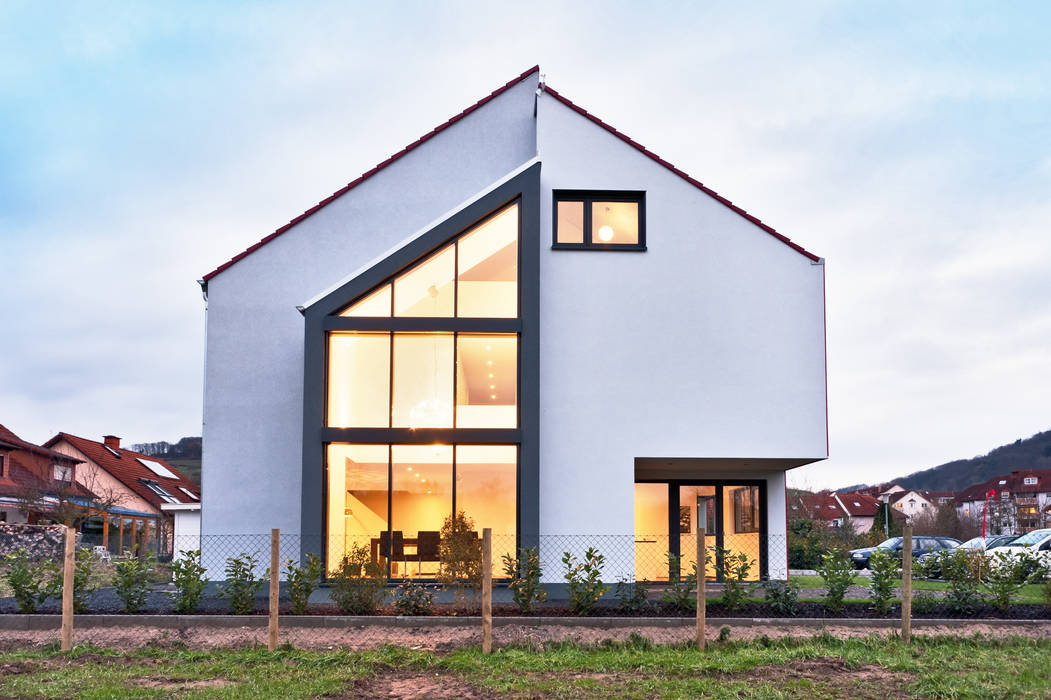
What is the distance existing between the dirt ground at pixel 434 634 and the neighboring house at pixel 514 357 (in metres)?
3.03

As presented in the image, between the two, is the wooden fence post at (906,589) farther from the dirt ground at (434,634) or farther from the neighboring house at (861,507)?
the neighboring house at (861,507)

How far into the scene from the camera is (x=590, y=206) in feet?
53.1

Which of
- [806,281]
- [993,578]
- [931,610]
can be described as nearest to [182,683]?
[931,610]

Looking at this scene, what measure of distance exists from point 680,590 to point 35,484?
32708 millimetres

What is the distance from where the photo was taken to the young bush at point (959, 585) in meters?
12.1

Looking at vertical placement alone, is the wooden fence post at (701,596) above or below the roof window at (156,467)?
below

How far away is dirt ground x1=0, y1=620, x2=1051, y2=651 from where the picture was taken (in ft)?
34.7

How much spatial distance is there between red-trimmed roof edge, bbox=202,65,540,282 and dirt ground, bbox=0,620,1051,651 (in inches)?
288

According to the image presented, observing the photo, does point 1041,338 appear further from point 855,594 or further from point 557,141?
point 557,141

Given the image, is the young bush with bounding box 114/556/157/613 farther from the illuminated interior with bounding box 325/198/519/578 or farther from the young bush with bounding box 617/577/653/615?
the young bush with bounding box 617/577/653/615

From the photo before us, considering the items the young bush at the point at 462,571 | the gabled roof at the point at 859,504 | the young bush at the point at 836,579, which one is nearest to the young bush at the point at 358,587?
the young bush at the point at 462,571

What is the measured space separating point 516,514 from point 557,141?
699cm

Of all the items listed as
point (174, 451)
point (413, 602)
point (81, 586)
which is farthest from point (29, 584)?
point (174, 451)

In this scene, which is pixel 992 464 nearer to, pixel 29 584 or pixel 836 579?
pixel 836 579
